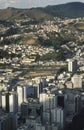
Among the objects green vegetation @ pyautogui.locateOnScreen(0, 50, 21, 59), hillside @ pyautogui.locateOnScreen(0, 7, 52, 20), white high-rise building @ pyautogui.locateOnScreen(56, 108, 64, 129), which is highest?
hillside @ pyautogui.locateOnScreen(0, 7, 52, 20)

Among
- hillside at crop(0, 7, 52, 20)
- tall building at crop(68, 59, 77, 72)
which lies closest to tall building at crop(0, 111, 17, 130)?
tall building at crop(68, 59, 77, 72)

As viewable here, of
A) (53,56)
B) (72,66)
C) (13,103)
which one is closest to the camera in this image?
(13,103)

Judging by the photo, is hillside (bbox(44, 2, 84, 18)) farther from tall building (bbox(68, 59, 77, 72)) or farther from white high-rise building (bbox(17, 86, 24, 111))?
white high-rise building (bbox(17, 86, 24, 111))

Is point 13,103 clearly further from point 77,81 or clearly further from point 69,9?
point 69,9

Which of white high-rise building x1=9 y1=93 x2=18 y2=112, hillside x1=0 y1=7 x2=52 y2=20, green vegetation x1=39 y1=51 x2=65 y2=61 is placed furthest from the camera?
hillside x1=0 y1=7 x2=52 y2=20

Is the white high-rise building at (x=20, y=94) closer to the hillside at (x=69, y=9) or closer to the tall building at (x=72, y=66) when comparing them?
the tall building at (x=72, y=66)

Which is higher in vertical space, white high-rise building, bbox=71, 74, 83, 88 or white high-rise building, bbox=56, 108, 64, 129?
white high-rise building, bbox=71, 74, 83, 88

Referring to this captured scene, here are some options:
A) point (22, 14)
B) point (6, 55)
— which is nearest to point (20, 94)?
point (6, 55)

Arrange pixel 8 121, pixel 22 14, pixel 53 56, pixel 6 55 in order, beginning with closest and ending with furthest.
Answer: pixel 8 121
pixel 53 56
pixel 6 55
pixel 22 14

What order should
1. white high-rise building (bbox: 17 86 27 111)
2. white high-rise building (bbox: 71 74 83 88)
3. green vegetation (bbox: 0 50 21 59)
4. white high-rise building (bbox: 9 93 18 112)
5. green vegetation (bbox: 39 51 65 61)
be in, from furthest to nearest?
green vegetation (bbox: 0 50 21 59) < green vegetation (bbox: 39 51 65 61) < white high-rise building (bbox: 71 74 83 88) < white high-rise building (bbox: 17 86 27 111) < white high-rise building (bbox: 9 93 18 112)

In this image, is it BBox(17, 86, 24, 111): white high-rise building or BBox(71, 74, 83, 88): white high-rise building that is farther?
BBox(71, 74, 83, 88): white high-rise building

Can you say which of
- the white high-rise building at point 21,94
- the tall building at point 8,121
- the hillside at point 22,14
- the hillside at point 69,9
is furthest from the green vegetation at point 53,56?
the hillside at point 69,9
